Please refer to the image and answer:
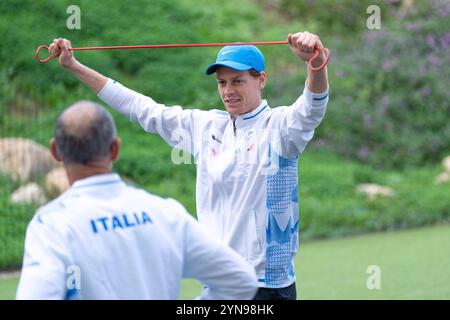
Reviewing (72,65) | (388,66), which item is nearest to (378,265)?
(72,65)

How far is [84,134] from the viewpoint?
10.2ft

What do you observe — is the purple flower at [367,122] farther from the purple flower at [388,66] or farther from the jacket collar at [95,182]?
the jacket collar at [95,182]

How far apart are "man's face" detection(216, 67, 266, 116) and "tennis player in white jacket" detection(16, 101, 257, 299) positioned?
1.69 meters

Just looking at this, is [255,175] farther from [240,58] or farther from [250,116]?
[240,58]

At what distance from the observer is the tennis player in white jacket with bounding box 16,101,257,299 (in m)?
3.01

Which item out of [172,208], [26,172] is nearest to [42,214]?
[172,208]

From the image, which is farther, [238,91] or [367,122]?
[367,122]

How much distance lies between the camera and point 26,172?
12.8 meters

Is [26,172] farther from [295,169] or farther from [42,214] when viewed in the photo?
[42,214]

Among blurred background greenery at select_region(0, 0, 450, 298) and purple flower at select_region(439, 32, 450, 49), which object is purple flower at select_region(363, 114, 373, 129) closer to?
blurred background greenery at select_region(0, 0, 450, 298)

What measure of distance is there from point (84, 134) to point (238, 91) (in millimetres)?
1849

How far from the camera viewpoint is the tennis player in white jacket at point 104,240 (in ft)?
9.86

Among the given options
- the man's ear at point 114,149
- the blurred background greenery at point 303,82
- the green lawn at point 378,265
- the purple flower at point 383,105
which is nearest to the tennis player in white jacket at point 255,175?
the man's ear at point 114,149

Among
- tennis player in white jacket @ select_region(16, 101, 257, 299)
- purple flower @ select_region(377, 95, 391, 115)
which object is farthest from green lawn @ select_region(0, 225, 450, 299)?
tennis player in white jacket @ select_region(16, 101, 257, 299)
